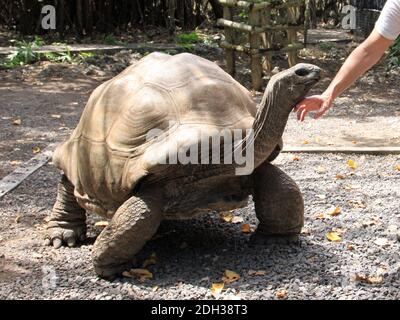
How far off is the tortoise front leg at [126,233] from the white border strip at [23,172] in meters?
1.65

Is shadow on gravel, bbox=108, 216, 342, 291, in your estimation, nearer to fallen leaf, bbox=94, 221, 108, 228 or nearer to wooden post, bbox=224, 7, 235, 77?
fallen leaf, bbox=94, 221, 108, 228

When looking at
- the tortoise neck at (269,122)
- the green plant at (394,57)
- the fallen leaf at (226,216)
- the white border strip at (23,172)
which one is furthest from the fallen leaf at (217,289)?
the green plant at (394,57)

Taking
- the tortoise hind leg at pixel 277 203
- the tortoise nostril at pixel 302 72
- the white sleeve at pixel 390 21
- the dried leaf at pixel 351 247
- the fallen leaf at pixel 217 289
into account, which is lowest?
the dried leaf at pixel 351 247

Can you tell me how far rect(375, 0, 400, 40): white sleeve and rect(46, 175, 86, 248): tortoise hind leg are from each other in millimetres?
2052

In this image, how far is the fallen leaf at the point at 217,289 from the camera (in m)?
3.37

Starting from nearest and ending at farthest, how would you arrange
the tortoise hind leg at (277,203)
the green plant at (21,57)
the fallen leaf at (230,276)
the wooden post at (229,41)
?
the fallen leaf at (230,276) → the tortoise hind leg at (277,203) → the wooden post at (229,41) → the green plant at (21,57)

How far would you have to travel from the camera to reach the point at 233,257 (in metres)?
3.84

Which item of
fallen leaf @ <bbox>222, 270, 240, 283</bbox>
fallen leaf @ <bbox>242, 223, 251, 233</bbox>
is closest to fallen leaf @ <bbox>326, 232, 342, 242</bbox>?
fallen leaf @ <bbox>242, 223, 251, 233</bbox>

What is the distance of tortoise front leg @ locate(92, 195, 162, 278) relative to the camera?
346 centimetres

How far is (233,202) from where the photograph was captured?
3.63 m

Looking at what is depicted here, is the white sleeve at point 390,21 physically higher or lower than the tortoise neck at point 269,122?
higher

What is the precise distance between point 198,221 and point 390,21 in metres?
1.88

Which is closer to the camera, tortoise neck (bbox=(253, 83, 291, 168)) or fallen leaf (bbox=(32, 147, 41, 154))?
tortoise neck (bbox=(253, 83, 291, 168))

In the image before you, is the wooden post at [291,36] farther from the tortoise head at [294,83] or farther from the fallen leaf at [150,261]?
the tortoise head at [294,83]
